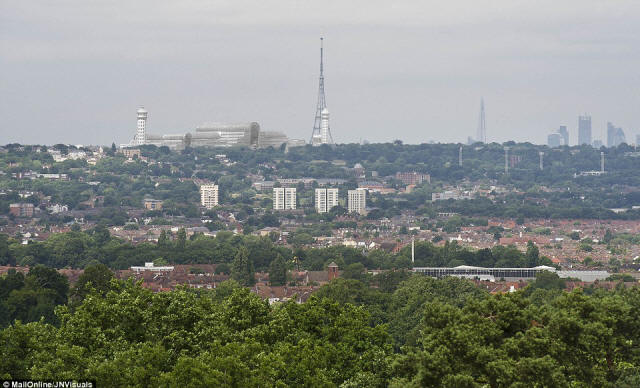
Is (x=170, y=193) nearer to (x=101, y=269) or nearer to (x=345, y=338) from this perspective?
(x=101, y=269)

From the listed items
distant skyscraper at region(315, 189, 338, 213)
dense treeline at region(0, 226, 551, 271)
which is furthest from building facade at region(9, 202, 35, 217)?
dense treeline at region(0, 226, 551, 271)

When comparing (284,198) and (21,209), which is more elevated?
(21,209)

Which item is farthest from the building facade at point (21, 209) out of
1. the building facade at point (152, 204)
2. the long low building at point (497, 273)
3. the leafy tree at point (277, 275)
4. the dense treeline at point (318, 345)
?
the dense treeline at point (318, 345)

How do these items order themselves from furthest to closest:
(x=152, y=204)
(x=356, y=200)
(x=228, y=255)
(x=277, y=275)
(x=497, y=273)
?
(x=356, y=200), (x=152, y=204), (x=228, y=255), (x=497, y=273), (x=277, y=275)

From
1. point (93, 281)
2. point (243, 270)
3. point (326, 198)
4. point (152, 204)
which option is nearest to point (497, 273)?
point (243, 270)

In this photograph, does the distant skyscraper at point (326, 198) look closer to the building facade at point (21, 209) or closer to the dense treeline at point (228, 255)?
the building facade at point (21, 209)

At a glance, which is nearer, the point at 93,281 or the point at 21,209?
the point at 93,281

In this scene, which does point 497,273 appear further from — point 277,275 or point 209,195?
point 209,195
